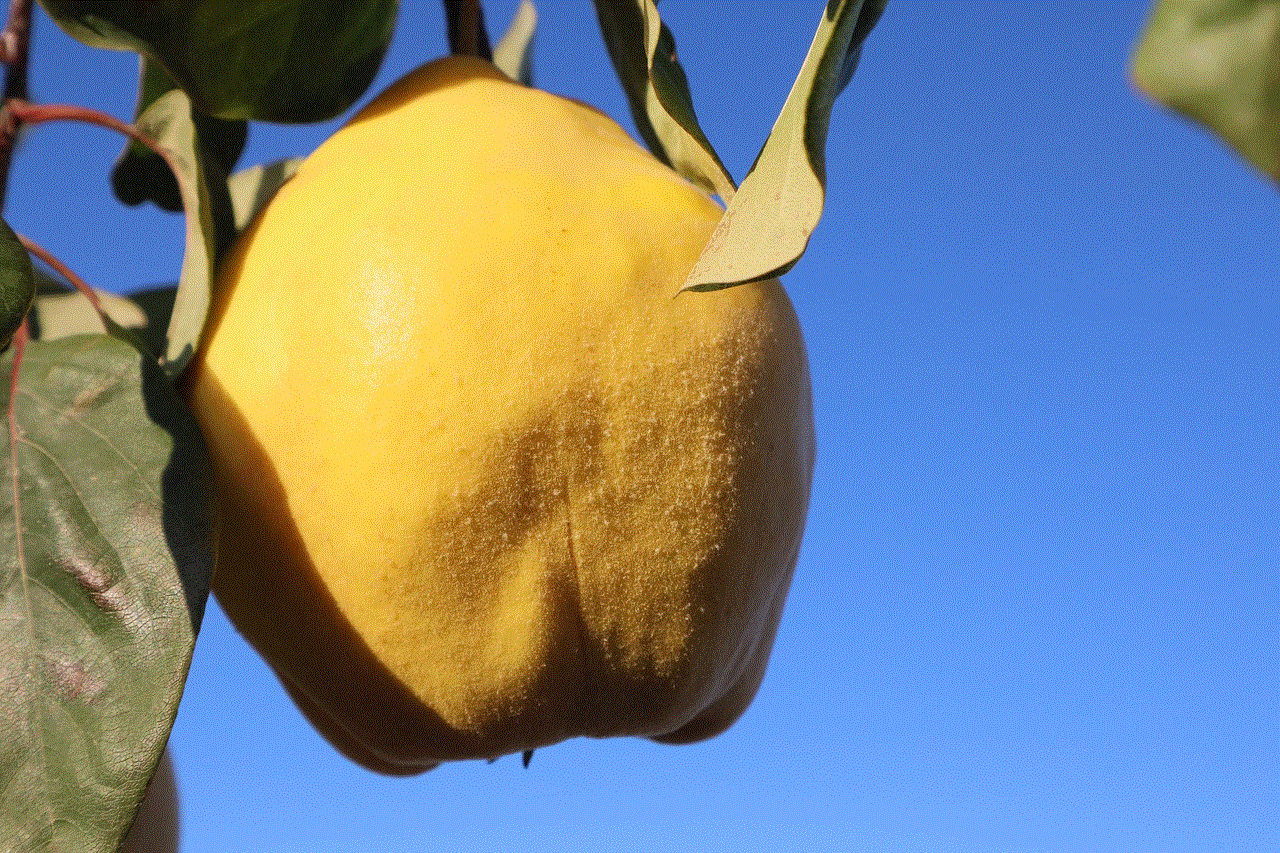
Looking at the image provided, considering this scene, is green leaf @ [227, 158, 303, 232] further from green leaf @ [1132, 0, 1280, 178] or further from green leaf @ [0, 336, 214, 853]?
green leaf @ [1132, 0, 1280, 178]

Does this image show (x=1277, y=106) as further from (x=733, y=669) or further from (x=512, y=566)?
(x=733, y=669)

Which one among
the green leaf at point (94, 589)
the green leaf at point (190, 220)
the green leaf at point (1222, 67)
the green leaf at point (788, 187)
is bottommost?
the green leaf at point (94, 589)

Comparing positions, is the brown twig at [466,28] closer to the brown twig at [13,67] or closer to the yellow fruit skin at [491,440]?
the yellow fruit skin at [491,440]

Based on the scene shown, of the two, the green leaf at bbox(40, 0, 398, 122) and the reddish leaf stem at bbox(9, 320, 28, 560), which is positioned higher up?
the green leaf at bbox(40, 0, 398, 122)

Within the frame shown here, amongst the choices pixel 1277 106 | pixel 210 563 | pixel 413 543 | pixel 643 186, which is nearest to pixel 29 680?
pixel 210 563

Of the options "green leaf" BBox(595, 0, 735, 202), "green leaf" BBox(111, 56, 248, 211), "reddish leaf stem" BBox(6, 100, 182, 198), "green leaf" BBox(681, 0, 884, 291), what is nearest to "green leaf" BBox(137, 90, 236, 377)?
"reddish leaf stem" BBox(6, 100, 182, 198)

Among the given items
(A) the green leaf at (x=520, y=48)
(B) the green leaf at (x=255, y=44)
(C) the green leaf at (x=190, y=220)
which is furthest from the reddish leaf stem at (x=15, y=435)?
(A) the green leaf at (x=520, y=48)

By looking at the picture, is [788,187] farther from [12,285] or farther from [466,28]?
[466,28]

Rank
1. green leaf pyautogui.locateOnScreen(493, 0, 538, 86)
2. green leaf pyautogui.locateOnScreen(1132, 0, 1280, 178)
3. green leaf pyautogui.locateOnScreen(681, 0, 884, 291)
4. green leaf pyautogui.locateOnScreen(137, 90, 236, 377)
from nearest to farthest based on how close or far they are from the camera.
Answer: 1. green leaf pyautogui.locateOnScreen(1132, 0, 1280, 178)
2. green leaf pyautogui.locateOnScreen(681, 0, 884, 291)
3. green leaf pyautogui.locateOnScreen(137, 90, 236, 377)
4. green leaf pyautogui.locateOnScreen(493, 0, 538, 86)
